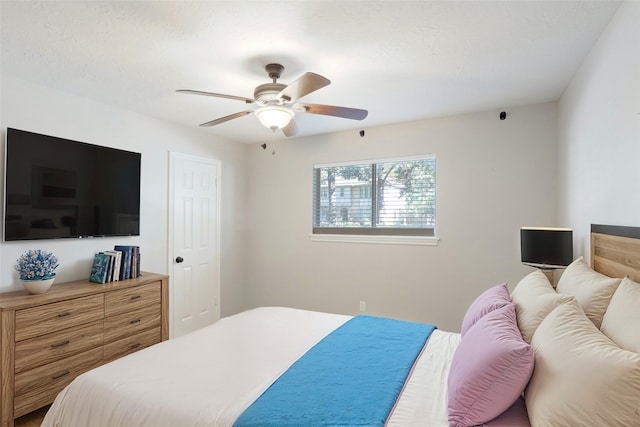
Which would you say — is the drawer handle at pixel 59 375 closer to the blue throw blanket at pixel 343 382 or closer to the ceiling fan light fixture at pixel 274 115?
the blue throw blanket at pixel 343 382

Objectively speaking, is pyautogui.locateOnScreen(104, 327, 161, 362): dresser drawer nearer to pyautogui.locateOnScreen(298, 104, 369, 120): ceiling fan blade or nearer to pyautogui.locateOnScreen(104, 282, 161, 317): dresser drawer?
pyautogui.locateOnScreen(104, 282, 161, 317): dresser drawer

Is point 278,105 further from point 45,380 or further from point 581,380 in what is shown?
point 45,380

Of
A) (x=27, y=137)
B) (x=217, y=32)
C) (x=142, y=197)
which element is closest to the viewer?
(x=217, y=32)

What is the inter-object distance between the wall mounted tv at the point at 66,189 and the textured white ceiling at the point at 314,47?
51 centimetres

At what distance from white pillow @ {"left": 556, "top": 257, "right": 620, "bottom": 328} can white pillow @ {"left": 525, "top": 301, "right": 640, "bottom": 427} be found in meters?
0.23

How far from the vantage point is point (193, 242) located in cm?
395

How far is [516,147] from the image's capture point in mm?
3152

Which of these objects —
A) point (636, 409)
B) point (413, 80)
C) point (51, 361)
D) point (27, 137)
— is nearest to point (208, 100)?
point (27, 137)

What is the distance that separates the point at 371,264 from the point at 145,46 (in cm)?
292

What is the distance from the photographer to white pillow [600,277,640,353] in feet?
3.56

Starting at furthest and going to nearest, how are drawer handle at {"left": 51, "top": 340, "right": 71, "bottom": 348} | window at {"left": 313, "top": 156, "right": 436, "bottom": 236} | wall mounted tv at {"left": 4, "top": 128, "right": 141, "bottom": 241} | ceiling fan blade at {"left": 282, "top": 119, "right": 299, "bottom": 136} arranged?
window at {"left": 313, "top": 156, "right": 436, "bottom": 236}
ceiling fan blade at {"left": 282, "top": 119, "right": 299, "bottom": 136}
wall mounted tv at {"left": 4, "top": 128, "right": 141, "bottom": 241}
drawer handle at {"left": 51, "top": 340, "right": 71, "bottom": 348}

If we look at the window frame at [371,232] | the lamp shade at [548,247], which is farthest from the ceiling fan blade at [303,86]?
the window frame at [371,232]

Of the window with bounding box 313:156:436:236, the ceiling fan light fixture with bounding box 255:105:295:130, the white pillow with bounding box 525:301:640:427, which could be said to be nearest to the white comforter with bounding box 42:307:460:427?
the white pillow with bounding box 525:301:640:427

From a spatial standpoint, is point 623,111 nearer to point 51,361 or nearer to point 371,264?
point 371,264
